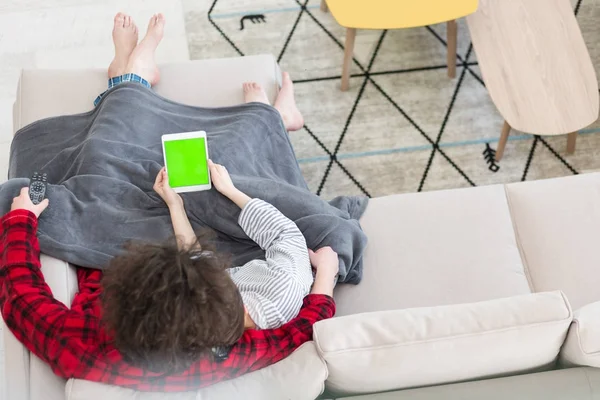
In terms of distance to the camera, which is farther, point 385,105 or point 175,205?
point 385,105

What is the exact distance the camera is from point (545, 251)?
1888 millimetres

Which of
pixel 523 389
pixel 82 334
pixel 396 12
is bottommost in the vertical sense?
pixel 523 389

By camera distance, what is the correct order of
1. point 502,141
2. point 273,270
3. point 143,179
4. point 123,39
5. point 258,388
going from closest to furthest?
1. point 258,388
2. point 273,270
3. point 143,179
4. point 123,39
5. point 502,141

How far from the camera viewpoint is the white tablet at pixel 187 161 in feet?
5.97

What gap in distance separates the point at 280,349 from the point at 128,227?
0.53 m

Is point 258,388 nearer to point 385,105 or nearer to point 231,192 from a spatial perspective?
point 231,192

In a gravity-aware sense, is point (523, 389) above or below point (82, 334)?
below

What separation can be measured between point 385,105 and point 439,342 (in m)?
1.35

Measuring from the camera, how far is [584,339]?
146cm

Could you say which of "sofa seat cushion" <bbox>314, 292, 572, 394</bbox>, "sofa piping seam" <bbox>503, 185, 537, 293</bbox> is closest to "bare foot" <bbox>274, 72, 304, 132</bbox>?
"sofa piping seam" <bbox>503, 185, 537, 293</bbox>

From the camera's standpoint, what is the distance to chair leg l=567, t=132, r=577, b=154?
2467 millimetres

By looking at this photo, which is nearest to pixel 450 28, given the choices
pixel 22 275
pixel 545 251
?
pixel 545 251

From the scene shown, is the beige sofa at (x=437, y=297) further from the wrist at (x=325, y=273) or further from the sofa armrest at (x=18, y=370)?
the wrist at (x=325, y=273)

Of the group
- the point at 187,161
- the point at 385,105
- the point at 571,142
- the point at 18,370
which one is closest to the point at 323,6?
the point at 385,105
